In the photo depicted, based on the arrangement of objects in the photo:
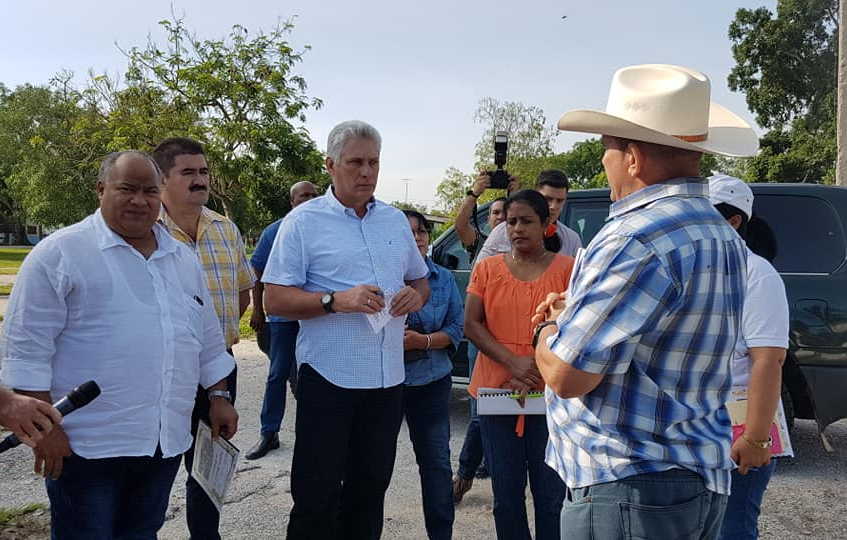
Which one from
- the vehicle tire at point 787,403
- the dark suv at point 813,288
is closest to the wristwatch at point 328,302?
the dark suv at point 813,288

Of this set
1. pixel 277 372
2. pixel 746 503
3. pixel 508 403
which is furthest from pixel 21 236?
pixel 746 503

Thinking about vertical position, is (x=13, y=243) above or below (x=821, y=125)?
below

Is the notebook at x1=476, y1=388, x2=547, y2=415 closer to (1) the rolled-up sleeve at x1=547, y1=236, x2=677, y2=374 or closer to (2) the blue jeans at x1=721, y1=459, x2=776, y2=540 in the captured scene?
(2) the blue jeans at x1=721, y1=459, x2=776, y2=540

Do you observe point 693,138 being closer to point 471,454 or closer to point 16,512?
point 471,454

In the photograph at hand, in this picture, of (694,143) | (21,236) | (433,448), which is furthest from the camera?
(21,236)

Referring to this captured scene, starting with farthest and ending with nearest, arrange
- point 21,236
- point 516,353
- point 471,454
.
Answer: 1. point 21,236
2. point 471,454
3. point 516,353

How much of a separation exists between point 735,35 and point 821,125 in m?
6.57

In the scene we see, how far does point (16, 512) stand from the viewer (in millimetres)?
3863

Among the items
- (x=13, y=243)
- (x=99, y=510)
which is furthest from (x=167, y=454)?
(x=13, y=243)

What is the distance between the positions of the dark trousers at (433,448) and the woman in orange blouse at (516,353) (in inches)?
11.5

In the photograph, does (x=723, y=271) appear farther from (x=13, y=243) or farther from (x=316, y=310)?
(x=13, y=243)

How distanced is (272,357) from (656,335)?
13.7 ft

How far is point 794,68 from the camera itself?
34.3 meters

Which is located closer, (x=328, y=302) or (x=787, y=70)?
(x=328, y=302)
